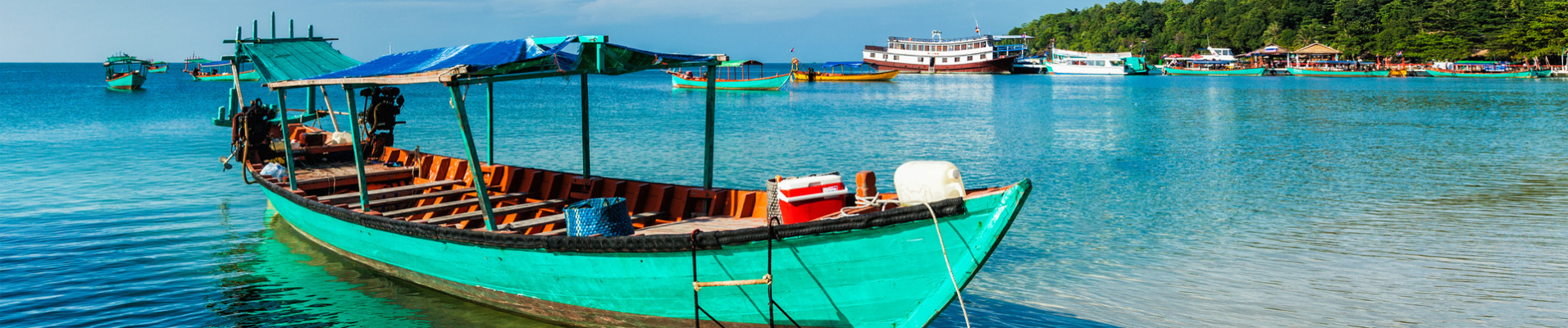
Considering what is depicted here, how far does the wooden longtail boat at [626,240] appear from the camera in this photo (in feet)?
20.6

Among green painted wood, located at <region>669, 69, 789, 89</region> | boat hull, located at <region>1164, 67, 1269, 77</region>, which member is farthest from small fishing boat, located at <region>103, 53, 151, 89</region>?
boat hull, located at <region>1164, 67, 1269, 77</region>

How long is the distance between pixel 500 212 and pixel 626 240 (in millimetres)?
3449

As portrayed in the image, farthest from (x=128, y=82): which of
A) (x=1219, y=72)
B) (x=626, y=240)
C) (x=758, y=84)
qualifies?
(x=1219, y=72)

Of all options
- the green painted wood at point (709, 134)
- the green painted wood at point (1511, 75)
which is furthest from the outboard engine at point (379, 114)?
the green painted wood at point (1511, 75)

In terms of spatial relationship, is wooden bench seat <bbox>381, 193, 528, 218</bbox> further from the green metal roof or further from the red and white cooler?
the green metal roof

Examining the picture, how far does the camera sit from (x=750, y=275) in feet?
22.2

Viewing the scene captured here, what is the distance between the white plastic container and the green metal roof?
12939 millimetres

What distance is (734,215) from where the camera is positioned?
9500 mm

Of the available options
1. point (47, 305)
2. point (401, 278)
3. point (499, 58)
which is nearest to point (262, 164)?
point (47, 305)

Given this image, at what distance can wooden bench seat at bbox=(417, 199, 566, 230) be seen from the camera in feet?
31.7

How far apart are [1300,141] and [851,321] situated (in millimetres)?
23977

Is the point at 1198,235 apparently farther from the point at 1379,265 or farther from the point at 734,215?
the point at 734,215

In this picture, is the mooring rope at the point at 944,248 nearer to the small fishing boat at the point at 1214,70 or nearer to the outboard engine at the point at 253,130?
the outboard engine at the point at 253,130

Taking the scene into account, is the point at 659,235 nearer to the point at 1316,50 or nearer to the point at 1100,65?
the point at 1316,50
